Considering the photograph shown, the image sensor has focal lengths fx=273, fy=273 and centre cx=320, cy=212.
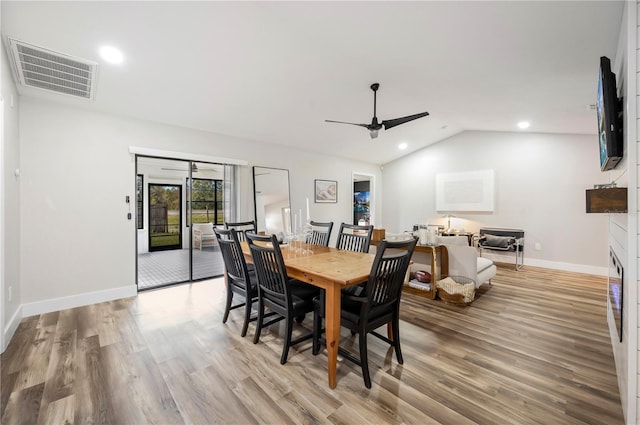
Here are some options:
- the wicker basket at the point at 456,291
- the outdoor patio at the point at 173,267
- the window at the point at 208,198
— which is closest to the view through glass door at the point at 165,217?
the outdoor patio at the point at 173,267

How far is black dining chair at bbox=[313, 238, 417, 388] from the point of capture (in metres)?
1.91

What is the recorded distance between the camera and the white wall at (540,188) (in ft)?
16.7

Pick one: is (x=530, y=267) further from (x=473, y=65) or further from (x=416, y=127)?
(x=473, y=65)

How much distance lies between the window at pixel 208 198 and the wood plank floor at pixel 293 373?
2.10m

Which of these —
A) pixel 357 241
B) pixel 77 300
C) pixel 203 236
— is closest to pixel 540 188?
pixel 357 241

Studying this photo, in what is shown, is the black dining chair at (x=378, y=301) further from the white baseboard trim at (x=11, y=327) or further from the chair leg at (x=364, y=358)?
the white baseboard trim at (x=11, y=327)

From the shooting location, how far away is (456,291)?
11.3 ft

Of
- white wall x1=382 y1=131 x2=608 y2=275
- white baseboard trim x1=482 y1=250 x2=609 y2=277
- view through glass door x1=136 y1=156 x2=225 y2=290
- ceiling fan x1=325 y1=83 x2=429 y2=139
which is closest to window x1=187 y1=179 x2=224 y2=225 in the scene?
view through glass door x1=136 y1=156 x2=225 y2=290

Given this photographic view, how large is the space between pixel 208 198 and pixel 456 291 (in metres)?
4.33

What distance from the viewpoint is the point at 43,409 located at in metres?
1.70

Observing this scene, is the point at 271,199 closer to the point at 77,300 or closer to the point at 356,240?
the point at 356,240

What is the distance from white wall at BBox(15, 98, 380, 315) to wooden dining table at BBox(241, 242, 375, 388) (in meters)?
2.63

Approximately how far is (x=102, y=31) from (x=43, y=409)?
2784 mm

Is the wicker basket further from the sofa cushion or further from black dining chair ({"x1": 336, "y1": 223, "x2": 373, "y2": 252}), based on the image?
black dining chair ({"x1": 336, "y1": 223, "x2": 373, "y2": 252})
